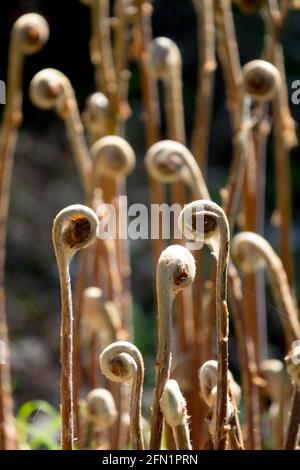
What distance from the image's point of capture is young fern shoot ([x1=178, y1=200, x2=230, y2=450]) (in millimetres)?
653

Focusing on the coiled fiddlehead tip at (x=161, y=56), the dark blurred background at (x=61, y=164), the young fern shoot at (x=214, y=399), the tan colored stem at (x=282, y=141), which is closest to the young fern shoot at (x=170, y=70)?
the coiled fiddlehead tip at (x=161, y=56)

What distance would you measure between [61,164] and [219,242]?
2.48m

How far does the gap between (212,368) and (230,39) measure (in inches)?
22.3

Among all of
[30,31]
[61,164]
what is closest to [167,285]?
[30,31]

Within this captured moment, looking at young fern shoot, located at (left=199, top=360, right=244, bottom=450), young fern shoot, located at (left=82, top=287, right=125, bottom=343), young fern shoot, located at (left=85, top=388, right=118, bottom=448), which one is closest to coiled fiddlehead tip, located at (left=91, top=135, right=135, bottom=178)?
young fern shoot, located at (left=82, top=287, right=125, bottom=343)

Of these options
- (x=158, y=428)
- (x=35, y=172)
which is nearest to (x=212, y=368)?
(x=158, y=428)

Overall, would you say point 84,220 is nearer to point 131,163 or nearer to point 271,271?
point 271,271

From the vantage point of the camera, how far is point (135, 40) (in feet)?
4.33

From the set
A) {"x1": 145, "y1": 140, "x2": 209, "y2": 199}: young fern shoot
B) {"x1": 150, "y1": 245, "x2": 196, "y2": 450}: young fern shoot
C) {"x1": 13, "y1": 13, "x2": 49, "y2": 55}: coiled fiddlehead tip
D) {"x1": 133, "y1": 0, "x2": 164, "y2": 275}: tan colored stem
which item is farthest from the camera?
{"x1": 133, "y1": 0, "x2": 164, "y2": 275}: tan colored stem

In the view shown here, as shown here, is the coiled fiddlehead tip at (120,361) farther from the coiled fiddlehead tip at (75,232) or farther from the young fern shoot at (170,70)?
the young fern shoot at (170,70)

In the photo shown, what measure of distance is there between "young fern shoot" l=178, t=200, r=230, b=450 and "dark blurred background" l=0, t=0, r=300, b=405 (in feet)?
6.11

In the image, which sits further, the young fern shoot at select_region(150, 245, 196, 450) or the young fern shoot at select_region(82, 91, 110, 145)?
the young fern shoot at select_region(82, 91, 110, 145)

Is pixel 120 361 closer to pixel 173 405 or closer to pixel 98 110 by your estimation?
pixel 173 405

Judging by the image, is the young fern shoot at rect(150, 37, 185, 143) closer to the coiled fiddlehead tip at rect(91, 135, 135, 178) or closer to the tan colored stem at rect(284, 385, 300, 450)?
the coiled fiddlehead tip at rect(91, 135, 135, 178)
